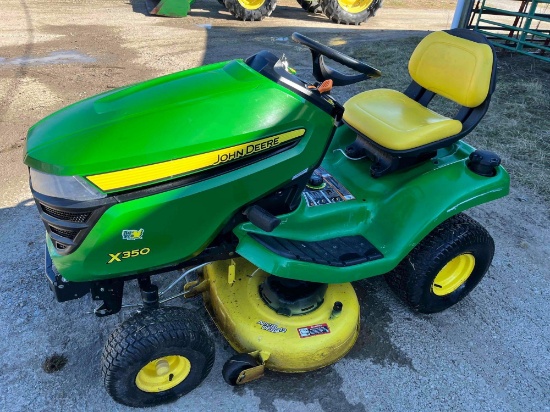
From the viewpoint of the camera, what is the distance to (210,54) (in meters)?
6.89

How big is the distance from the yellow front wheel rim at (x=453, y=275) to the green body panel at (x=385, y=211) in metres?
0.42

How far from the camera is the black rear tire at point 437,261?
2.46m

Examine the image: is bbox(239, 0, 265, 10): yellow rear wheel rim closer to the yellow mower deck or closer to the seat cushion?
the seat cushion

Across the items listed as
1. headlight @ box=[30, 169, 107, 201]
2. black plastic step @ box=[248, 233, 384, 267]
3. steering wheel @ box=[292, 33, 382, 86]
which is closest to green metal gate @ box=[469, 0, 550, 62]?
steering wheel @ box=[292, 33, 382, 86]

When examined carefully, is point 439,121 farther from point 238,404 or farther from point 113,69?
point 113,69

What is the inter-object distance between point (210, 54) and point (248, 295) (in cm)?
533

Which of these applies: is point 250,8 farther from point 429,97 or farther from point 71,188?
point 71,188

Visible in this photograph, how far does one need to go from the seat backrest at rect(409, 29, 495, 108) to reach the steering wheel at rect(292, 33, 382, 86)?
2.29 ft

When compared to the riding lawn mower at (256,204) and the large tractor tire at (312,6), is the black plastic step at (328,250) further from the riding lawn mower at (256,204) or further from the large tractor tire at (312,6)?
the large tractor tire at (312,6)

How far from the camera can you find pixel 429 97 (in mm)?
2979

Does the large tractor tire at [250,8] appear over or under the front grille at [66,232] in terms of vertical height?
under

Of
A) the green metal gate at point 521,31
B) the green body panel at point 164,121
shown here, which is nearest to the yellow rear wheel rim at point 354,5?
the green metal gate at point 521,31

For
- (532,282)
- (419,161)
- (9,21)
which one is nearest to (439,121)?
(419,161)

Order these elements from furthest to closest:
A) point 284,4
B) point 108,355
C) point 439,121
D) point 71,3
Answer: point 284,4, point 71,3, point 439,121, point 108,355
